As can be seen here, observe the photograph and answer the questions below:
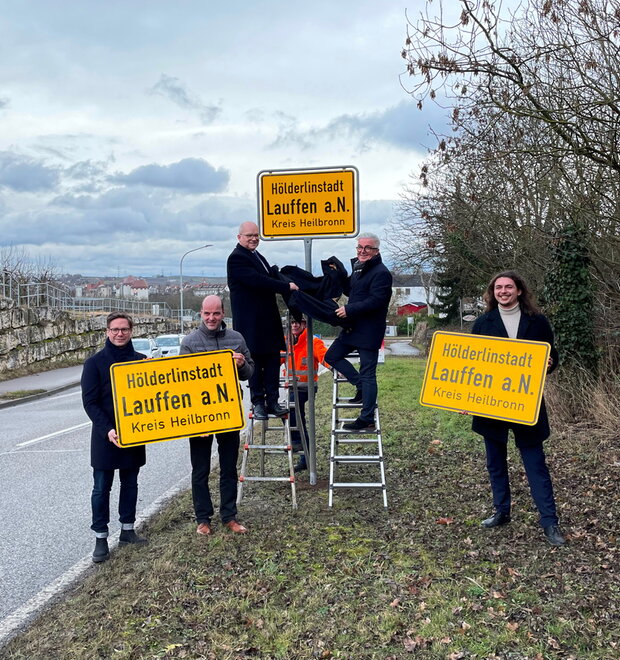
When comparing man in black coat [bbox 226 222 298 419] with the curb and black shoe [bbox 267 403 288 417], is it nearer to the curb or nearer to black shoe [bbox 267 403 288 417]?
black shoe [bbox 267 403 288 417]

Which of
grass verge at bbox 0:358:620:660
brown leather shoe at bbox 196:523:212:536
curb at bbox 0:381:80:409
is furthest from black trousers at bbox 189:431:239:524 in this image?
curb at bbox 0:381:80:409

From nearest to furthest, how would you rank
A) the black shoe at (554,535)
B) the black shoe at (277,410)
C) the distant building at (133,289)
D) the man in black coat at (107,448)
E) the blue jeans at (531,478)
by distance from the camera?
the black shoe at (554,535)
the blue jeans at (531,478)
the man in black coat at (107,448)
the black shoe at (277,410)
the distant building at (133,289)

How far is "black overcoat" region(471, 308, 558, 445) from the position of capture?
227 inches

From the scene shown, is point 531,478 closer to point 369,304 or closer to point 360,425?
point 360,425

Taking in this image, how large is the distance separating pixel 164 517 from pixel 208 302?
2.28m

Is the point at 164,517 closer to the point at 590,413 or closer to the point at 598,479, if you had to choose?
the point at 598,479

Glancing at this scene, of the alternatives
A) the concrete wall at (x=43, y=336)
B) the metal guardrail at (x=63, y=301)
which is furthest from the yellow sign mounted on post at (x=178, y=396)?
the metal guardrail at (x=63, y=301)

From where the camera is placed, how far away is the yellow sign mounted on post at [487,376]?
5.75 m

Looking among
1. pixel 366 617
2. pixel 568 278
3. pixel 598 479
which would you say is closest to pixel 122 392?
pixel 366 617

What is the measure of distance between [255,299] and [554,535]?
3271 millimetres

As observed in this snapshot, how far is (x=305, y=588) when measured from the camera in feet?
15.9

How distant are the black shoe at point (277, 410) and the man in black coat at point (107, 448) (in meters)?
1.35

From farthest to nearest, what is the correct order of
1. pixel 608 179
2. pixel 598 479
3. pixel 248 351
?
pixel 608 179 → pixel 598 479 → pixel 248 351

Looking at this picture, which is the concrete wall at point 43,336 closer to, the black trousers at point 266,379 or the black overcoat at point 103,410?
the black trousers at point 266,379
